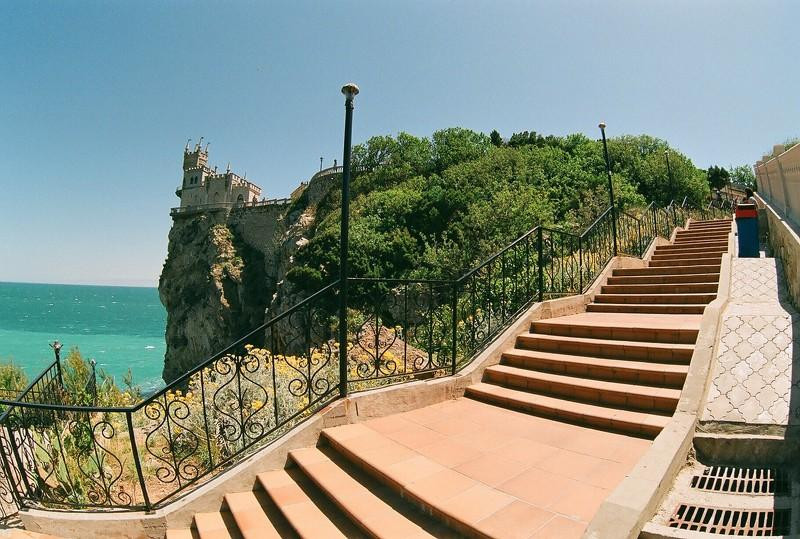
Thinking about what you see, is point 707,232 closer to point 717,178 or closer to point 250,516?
point 250,516

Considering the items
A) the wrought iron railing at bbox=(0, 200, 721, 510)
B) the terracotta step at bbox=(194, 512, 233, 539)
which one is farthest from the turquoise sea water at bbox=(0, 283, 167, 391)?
the terracotta step at bbox=(194, 512, 233, 539)

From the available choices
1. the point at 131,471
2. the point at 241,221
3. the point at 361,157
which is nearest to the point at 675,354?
the point at 131,471

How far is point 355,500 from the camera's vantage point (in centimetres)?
329

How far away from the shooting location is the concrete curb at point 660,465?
2350mm

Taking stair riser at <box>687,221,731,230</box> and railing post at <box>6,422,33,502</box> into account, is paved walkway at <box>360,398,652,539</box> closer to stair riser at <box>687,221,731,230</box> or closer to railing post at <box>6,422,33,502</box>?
railing post at <box>6,422,33,502</box>

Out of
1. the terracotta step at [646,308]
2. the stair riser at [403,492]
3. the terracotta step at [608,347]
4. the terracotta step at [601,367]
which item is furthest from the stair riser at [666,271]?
the stair riser at [403,492]

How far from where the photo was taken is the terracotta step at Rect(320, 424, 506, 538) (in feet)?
9.13

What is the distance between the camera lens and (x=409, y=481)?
324 cm

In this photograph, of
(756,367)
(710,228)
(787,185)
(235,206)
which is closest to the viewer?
(756,367)

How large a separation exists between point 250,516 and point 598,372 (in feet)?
13.3

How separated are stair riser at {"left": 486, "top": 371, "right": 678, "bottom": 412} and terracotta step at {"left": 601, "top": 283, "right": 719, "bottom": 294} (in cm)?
393

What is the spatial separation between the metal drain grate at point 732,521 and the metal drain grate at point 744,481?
28cm

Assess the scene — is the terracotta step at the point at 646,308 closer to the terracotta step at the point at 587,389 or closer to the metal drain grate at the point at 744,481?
the terracotta step at the point at 587,389

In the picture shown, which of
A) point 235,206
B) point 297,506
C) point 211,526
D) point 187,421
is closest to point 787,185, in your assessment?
point 297,506
